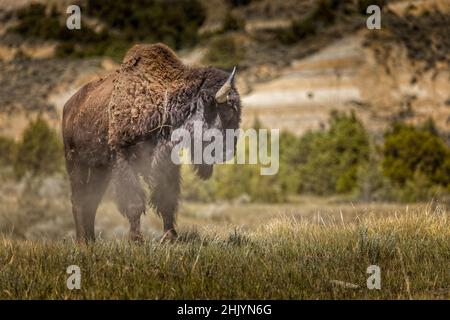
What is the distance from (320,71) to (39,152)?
38233 mm

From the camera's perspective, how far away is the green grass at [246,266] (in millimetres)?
6090

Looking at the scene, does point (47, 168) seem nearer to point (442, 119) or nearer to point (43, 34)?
point (442, 119)

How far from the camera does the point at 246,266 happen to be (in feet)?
22.2

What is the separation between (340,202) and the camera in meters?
30.2

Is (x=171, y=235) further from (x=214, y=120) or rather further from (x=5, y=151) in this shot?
(x=5, y=151)

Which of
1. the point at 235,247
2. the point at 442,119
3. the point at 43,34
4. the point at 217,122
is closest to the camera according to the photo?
the point at 235,247

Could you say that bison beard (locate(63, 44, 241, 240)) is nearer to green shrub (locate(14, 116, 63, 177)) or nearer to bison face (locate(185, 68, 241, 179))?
bison face (locate(185, 68, 241, 179))

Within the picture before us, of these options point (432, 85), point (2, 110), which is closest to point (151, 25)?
point (2, 110)

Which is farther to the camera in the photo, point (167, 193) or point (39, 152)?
point (39, 152)

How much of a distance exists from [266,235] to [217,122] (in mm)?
1480

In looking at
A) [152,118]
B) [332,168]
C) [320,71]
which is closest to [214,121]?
[152,118]

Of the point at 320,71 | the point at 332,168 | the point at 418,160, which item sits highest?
the point at 320,71

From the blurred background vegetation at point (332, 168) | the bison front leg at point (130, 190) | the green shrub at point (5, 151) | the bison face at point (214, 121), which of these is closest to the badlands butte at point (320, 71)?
the green shrub at point (5, 151)

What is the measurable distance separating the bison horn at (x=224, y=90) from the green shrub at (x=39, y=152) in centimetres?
2373
